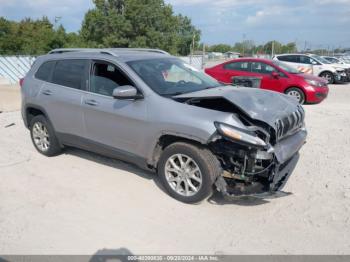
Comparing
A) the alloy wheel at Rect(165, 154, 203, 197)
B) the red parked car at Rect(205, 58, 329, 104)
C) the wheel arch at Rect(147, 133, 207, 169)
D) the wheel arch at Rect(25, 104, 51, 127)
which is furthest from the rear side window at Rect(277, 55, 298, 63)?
the alloy wheel at Rect(165, 154, 203, 197)

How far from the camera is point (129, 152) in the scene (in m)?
4.55

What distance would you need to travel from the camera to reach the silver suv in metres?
3.79

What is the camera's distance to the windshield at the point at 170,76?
4.45 meters

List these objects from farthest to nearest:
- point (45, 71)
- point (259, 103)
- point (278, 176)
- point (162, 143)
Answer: point (45, 71), point (162, 143), point (259, 103), point (278, 176)

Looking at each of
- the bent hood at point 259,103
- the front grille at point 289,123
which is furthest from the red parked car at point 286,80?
the bent hood at point 259,103

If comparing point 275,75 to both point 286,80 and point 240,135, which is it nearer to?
point 286,80

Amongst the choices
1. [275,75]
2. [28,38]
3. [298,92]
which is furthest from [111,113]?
[28,38]

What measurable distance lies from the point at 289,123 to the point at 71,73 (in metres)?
3.25

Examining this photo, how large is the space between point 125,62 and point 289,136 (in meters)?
2.34

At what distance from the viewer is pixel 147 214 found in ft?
13.0

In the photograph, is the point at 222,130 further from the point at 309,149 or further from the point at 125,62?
the point at 309,149

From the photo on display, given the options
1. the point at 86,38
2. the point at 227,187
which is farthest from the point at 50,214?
the point at 86,38

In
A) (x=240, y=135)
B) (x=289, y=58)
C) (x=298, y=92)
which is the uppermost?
(x=289, y=58)

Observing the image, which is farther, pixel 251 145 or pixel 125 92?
pixel 125 92
